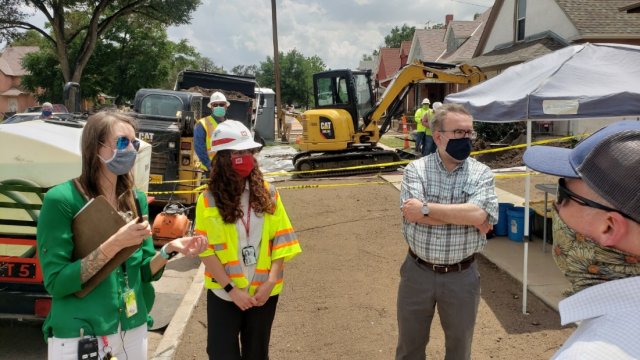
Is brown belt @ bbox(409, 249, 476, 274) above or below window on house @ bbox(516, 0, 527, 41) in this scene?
below

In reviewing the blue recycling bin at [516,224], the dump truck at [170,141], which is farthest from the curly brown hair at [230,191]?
the blue recycling bin at [516,224]

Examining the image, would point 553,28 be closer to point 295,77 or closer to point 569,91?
point 569,91

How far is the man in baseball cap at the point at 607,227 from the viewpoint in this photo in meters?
1.00

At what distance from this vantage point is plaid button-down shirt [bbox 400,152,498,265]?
10.2 feet

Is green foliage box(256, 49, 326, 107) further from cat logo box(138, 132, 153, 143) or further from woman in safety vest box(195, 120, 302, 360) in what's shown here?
woman in safety vest box(195, 120, 302, 360)

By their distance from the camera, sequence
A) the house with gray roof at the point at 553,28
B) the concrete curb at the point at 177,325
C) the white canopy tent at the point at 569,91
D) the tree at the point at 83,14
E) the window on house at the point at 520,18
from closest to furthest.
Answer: the concrete curb at the point at 177,325 → the white canopy tent at the point at 569,91 → the house with gray roof at the point at 553,28 → the window on house at the point at 520,18 → the tree at the point at 83,14

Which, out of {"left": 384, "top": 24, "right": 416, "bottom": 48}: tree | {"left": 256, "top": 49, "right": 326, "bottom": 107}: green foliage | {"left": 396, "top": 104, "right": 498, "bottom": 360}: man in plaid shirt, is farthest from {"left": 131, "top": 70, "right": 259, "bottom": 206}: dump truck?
{"left": 384, "top": 24, "right": 416, "bottom": 48}: tree

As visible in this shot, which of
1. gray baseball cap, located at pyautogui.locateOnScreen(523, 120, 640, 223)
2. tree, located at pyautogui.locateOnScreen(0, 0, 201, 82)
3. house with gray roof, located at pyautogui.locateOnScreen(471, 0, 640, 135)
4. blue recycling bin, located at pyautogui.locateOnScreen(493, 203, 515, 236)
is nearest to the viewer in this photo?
gray baseball cap, located at pyautogui.locateOnScreen(523, 120, 640, 223)

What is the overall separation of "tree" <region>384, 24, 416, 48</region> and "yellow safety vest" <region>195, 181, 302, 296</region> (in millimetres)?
94575

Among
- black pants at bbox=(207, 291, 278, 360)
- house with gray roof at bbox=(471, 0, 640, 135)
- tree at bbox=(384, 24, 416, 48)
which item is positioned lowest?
black pants at bbox=(207, 291, 278, 360)

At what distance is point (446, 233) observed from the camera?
10.2 feet

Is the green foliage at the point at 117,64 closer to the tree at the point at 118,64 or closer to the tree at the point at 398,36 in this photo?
the tree at the point at 118,64

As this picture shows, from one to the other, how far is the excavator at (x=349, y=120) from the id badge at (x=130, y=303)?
11.7 meters

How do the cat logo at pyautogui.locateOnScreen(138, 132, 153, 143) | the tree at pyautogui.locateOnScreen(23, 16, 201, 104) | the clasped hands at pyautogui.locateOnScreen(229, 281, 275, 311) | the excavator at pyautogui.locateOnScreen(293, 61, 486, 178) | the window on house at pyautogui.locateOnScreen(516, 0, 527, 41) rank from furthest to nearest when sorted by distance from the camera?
the tree at pyautogui.locateOnScreen(23, 16, 201, 104) < the window on house at pyautogui.locateOnScreen(516, 0, 527, 41) < the excavator at pyautogui.locateOnScreen(293, 61, 486, 178) < the cat logo at pyautogui.locateOnScreen(138, 132, 153, 143) < the clasped hands at pyautogui.locateOnScreen(229, 281, 275, 311)
